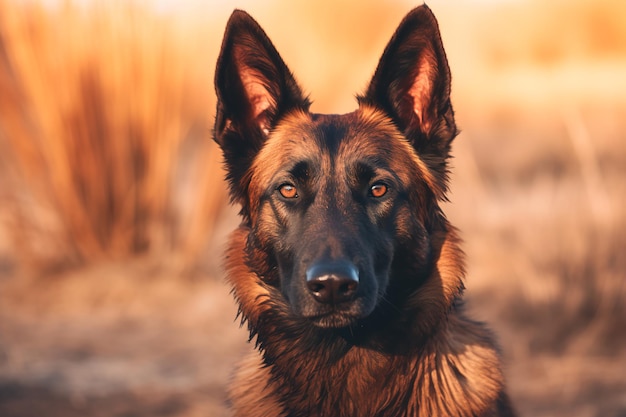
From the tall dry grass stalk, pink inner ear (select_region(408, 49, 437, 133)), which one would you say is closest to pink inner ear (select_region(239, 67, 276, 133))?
pink inner ear (select_region(408, 49, 437, 133))

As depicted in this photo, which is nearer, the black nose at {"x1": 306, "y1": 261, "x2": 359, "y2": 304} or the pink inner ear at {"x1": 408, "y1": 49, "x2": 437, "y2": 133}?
the black nose at {"x1": 306, "y1": 261, "x2": 359, "y2": 304}

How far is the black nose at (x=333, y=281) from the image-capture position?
116 inches

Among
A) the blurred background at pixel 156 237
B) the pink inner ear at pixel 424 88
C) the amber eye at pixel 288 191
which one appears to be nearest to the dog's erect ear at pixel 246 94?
the amber eye at pixel 288 191

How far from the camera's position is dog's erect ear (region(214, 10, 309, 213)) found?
3.47 metres

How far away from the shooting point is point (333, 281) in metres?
2.96

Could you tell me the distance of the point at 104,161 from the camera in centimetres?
745

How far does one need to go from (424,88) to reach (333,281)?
3.54ft

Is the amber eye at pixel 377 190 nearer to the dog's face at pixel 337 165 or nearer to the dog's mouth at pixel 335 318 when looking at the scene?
the dog's face at pixel 337 165

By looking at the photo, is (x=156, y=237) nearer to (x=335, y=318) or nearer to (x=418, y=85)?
(x=418, y=85)

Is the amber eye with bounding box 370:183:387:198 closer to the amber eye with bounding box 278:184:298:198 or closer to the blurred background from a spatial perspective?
the amber eye with bounding box 278:184:298:198

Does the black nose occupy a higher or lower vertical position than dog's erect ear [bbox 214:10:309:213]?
lower

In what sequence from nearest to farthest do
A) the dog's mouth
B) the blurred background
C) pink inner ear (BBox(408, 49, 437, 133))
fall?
the dog's mouth < pink inner ear (BBox(408, 49, 437, 133)) < the blurred background

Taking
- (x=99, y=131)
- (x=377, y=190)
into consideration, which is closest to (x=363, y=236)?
(x=377, y=190)

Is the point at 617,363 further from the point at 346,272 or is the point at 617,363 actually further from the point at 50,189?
the point at 50,189
